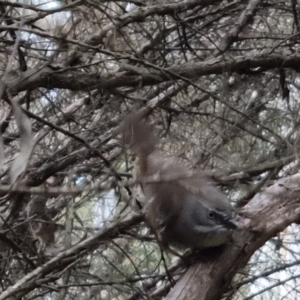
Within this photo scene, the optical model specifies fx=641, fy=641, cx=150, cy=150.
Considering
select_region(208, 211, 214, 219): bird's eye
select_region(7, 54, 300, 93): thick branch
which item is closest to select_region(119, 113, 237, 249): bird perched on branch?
select_region(208, 211, 214, 219): bird's eye

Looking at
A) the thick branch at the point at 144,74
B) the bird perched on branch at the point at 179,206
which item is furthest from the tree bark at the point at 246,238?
the thick branch at the point at 144,74

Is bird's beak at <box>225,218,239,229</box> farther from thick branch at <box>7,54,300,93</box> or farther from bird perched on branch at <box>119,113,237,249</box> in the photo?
thick branch at <box>7,54,300,93</box>

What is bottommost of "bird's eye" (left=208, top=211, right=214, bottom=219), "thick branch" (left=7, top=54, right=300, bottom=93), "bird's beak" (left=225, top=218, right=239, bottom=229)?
"bird's beak" (left=225, top=218, right=239, bottom=229)

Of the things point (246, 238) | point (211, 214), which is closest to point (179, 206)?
point (211, 214)

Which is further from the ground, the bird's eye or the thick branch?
the thick branch

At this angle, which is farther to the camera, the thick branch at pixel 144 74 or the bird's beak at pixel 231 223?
the thick branch at pixel 144 74

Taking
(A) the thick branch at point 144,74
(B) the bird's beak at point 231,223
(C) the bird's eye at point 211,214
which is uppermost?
(A) the thick branch at point 144,74

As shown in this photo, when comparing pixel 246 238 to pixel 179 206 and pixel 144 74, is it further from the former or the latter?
pixel 144 74

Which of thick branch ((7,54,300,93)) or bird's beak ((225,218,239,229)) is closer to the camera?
bird's beak ((225,218,239,229))

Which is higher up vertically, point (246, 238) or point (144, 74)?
point (144, 74)

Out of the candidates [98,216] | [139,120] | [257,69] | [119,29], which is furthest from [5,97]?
[257,69]

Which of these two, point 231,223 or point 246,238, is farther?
point 246,238

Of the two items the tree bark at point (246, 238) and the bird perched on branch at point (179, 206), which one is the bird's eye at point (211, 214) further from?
the tree bark at point (246, 238)

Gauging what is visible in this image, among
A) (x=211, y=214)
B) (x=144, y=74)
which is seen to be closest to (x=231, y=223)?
(x=211, y=214)
